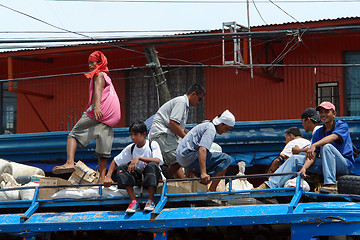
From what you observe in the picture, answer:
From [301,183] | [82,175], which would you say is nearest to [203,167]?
[301,183]

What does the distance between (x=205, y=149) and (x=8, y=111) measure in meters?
11.6

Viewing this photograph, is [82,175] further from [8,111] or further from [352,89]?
[8,111]

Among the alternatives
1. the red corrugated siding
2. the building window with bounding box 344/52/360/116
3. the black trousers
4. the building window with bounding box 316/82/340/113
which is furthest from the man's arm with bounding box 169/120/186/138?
the building window with bounding box 344/52/360/116

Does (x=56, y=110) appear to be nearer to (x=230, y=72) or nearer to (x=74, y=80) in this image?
(x=74, y=80)

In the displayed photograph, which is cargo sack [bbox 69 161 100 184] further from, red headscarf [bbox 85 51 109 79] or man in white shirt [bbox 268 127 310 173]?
man in white shirt [bbox 268 127 310 173]

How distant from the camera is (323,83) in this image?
13219 millimetres

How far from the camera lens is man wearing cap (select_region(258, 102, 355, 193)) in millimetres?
6172

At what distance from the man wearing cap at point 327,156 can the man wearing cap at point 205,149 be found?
2.12 feet

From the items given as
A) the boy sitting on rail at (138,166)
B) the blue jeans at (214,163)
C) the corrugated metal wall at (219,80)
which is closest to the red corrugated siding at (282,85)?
the corrugated metal wall at (219,80)

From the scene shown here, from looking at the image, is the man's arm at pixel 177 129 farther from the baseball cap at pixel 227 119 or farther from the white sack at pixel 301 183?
the white sack at pixel 301 183

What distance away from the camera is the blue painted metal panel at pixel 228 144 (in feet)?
31.5

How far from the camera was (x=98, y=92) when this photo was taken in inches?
299

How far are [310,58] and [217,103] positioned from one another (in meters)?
2.51

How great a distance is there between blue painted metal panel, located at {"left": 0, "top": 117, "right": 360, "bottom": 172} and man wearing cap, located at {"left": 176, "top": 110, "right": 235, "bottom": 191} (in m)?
2.93
